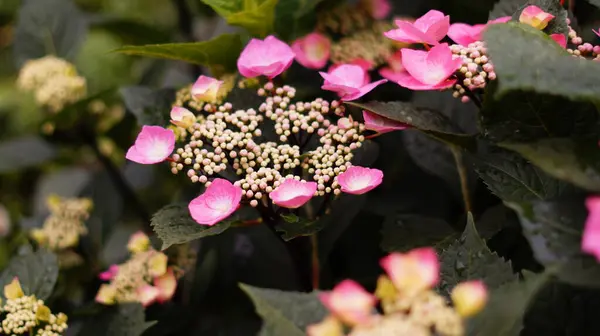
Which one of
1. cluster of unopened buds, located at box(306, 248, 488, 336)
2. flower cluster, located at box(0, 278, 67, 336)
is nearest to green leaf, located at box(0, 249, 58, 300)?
flower cluster, located at box(0, 278, 67, 336)

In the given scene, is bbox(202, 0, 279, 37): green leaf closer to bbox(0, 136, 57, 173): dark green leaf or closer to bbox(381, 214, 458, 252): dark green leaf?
bbox(381, 214, 458, 252): dark green leaf

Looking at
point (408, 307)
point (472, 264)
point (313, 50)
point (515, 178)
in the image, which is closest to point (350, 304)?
point (408, 307)

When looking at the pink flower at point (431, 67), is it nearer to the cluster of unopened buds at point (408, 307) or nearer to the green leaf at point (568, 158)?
the green leaf at point (568, 158)

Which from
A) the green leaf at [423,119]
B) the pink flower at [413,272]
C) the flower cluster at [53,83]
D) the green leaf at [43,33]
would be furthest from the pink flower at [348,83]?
the green leaf at [43,33]

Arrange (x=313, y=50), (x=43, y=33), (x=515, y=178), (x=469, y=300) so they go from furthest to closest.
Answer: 1. (x=43, y=33)
2. (x=313, y=50)
3. (x=515, y=178)
4. (x=469, y=300)

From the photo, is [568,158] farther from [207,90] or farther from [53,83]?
[53,83]

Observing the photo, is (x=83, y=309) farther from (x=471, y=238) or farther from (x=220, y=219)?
(x=471, y=238)
